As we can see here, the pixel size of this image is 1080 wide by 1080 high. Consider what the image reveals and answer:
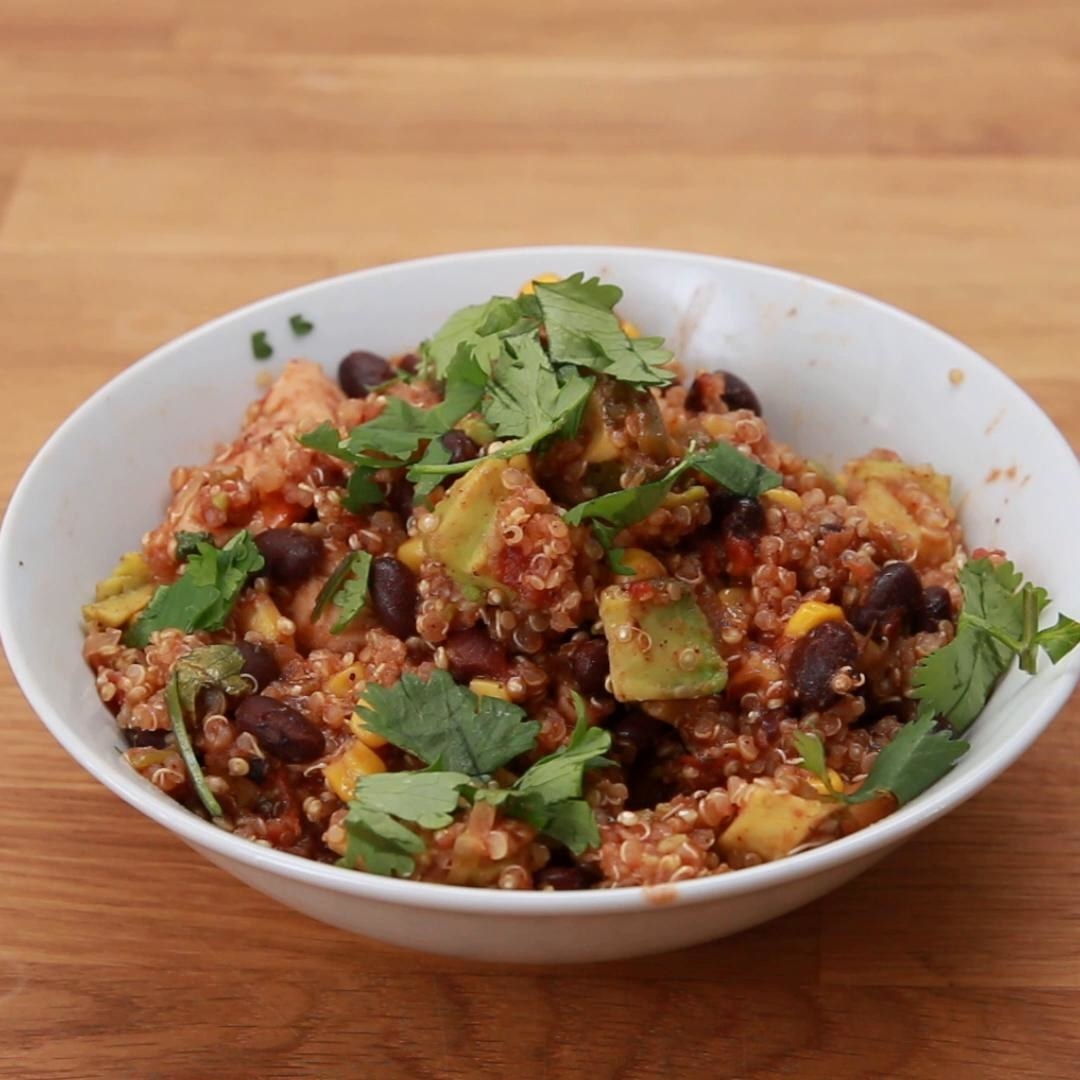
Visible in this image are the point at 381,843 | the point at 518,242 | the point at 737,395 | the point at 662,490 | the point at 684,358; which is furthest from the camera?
the point at 518,242

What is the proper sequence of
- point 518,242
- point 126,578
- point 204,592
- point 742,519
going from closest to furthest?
point 742,519 < point 204,592 < point 126,578 < point 518,242

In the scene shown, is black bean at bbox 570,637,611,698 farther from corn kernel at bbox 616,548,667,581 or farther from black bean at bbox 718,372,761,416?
black bean at bbox 718,372,761,416

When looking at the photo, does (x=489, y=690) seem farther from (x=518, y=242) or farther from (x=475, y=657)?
(x=518, y=242)

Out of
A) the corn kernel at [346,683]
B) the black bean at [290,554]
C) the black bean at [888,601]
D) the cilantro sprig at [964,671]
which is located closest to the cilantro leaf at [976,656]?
the cilantro sprig at [964,671]

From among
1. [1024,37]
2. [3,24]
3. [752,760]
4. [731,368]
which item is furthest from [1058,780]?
[3,24]

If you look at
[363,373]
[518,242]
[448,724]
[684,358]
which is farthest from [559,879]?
[518,242]

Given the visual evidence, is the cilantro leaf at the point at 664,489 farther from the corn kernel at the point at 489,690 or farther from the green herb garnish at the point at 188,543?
the green herb garnish at the point at 188,543
